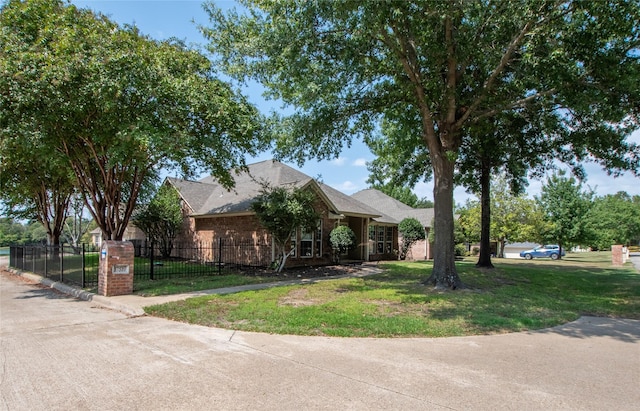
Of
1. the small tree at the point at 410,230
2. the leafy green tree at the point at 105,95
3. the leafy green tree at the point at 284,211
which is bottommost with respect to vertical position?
the small tree at the point at 410,230

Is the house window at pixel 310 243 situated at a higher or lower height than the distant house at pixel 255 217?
lower

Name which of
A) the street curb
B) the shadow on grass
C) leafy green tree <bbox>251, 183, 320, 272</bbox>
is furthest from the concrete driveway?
leafy green tree <bbox>251, 183, 320, 272</bbox>

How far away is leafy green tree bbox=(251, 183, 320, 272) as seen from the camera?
14.9 meters

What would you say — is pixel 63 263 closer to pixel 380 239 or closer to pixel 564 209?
pixel 380 239

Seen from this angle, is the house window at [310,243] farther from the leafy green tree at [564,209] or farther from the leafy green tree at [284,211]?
the leafy green tree at [564,209]

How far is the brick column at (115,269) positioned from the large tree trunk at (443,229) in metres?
8.93

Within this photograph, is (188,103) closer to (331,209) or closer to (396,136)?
(396,136)

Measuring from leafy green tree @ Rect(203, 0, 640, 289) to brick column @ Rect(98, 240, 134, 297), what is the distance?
5.84 metres

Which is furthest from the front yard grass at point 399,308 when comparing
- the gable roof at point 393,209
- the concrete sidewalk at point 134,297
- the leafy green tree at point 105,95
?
the gable roof at point 393,209

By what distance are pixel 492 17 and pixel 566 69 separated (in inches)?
95.9

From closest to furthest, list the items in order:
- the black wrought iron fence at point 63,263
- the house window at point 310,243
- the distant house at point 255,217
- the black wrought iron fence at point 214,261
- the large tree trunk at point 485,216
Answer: the black wrought iron fence at point 63,263 → the black wrought iron fence at point 214,261 → the distant house at point 255,217 → the house window at point 310,243 → the large tree trunk at point 485,216

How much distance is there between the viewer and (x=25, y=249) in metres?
18.4

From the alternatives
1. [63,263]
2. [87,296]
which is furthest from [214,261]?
[87,296]

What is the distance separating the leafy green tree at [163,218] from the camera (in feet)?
73.3
